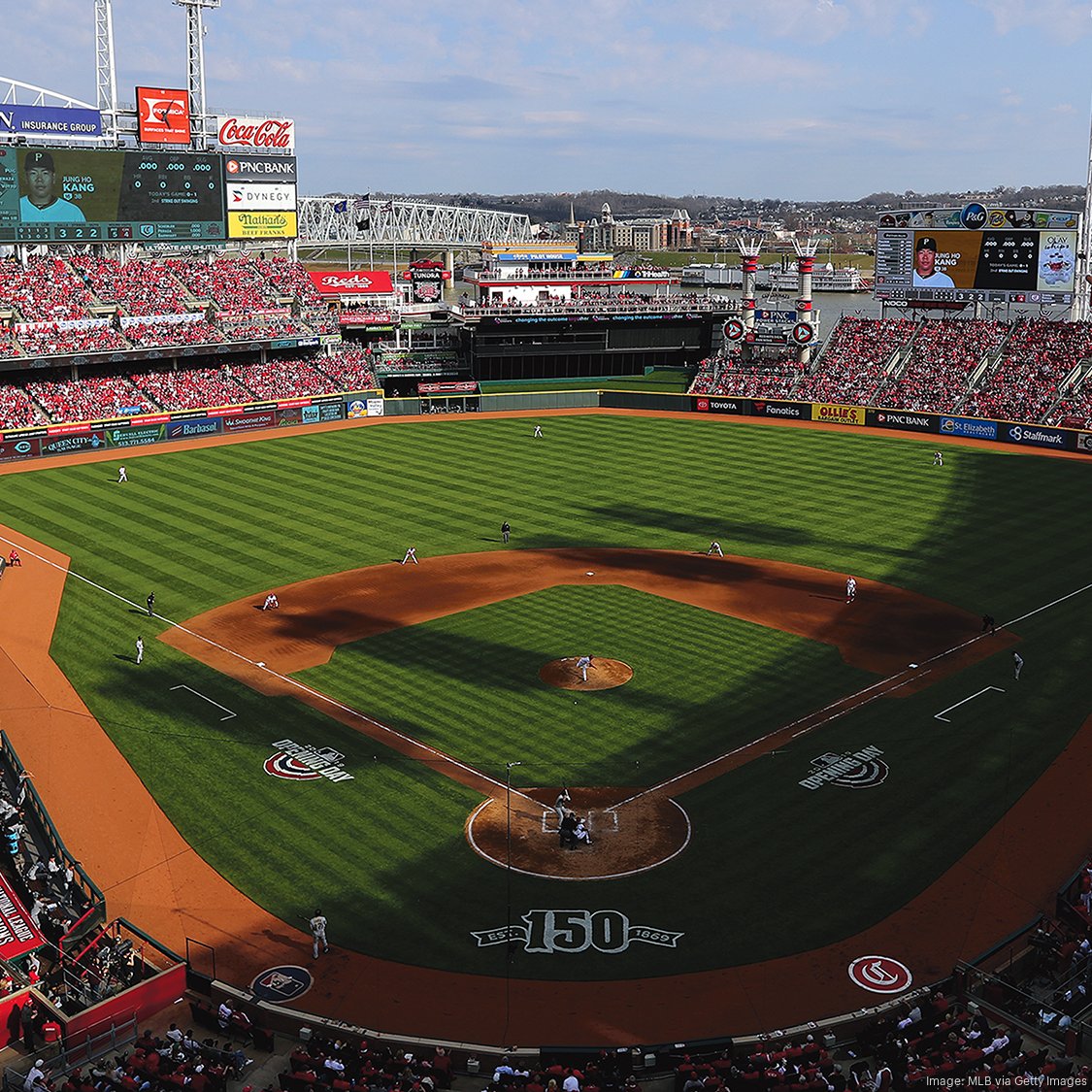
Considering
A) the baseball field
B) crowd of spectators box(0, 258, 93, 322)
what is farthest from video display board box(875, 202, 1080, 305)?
crowd of spectators box(0, 258, 93, 322)

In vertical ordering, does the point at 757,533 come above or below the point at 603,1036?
above

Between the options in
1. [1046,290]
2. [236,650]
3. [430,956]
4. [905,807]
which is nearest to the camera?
[430,956]

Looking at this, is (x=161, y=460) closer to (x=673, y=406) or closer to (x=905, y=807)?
(x=673, y=406)

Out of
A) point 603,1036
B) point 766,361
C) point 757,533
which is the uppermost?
point 766,361

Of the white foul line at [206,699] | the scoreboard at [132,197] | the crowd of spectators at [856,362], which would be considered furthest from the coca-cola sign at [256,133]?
Result: the white foul line at [206,699]

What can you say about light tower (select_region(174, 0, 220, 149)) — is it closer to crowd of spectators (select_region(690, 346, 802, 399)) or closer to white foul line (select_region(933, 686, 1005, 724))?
crowd of spectators (select_region(690, 346, 802, 399))

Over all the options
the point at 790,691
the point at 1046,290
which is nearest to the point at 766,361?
the point at 1046,290

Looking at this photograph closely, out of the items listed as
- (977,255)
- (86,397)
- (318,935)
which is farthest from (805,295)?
(318,935)
